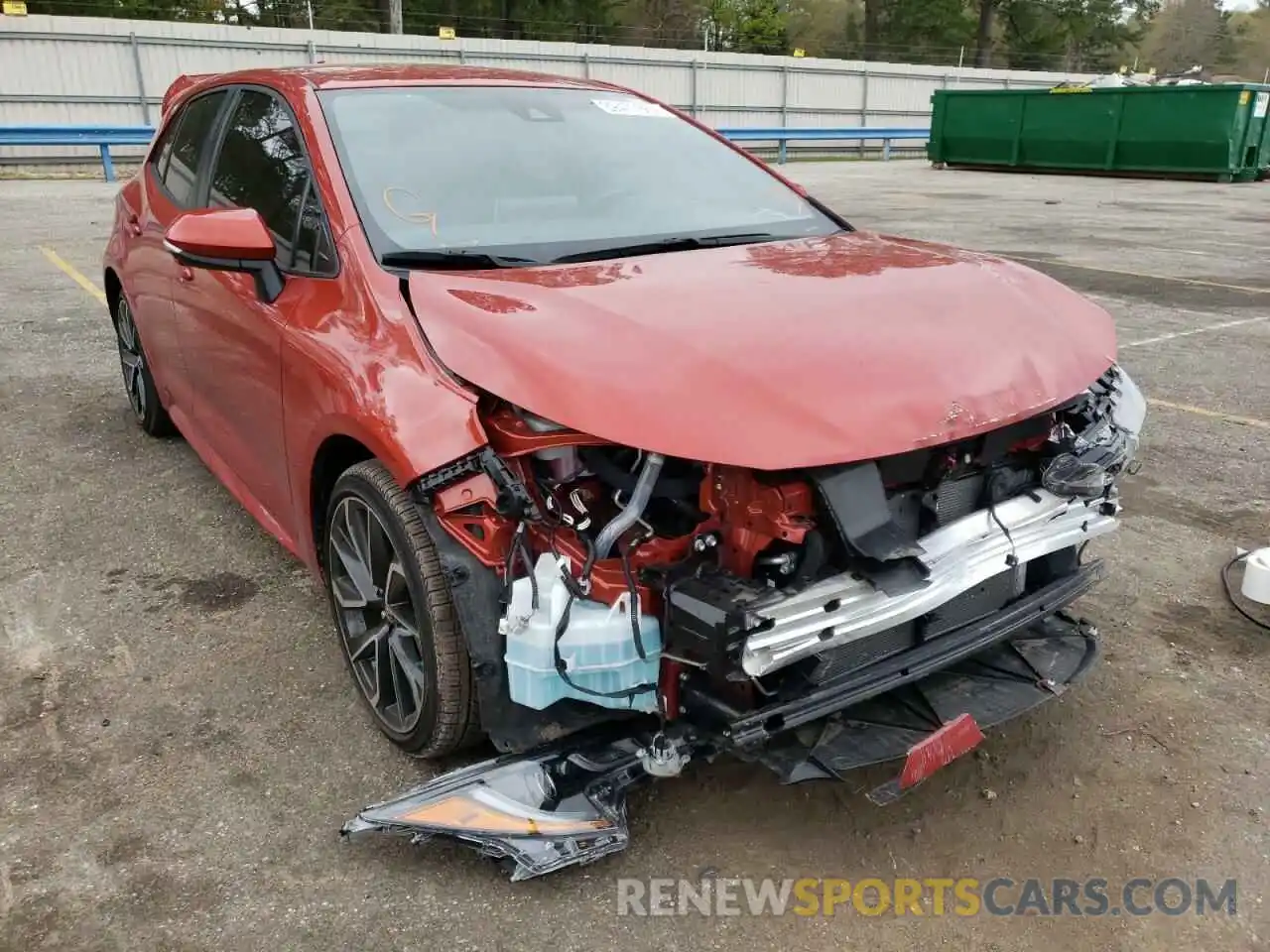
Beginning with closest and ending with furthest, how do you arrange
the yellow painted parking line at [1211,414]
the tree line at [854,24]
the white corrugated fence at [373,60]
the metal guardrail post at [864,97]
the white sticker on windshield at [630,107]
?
the white sticker on windshield at [630,107]
the yellow painted parking line at [1211,414]
the white corrugated fence at [373,60]
the metal guardrail post at [864,97]
the tree line at [854,24]

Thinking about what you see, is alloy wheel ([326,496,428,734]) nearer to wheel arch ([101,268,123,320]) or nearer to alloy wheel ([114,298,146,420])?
alloy wheel ([114,298,146,420])

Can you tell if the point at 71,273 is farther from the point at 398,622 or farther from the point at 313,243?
the point at 398,622

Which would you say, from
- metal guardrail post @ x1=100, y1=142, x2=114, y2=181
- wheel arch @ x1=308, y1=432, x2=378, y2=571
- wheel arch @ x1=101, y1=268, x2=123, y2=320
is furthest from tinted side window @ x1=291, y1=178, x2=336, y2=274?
metal guardrail post @ x1=100, y1=142, x2=114, y2=181

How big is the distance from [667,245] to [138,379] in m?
3.19

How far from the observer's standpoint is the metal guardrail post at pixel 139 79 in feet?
69.1

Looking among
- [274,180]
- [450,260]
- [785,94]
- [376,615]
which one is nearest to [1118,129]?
[785,94]

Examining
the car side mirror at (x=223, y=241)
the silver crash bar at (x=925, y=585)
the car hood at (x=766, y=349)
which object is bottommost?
the silver crash bar at (x=925, y=585)

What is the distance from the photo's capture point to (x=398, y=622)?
2.62 m

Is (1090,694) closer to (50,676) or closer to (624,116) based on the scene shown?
(624,116)

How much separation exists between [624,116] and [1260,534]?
2.94 m

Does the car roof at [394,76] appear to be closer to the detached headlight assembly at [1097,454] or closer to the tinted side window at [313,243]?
the tinted side window at [313,243]

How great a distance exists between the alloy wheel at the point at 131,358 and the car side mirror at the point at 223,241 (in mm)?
2043

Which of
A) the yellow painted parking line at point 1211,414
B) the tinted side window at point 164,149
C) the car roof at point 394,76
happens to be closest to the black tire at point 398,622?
the car roof at point 394,76

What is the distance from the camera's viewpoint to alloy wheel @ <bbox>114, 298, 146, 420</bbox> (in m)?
4.84
